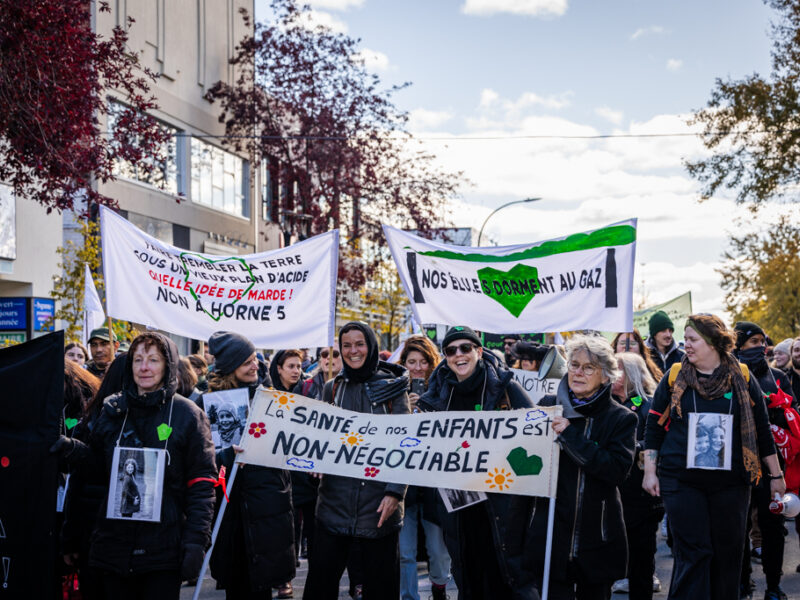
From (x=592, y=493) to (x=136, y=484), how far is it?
244 centimetres

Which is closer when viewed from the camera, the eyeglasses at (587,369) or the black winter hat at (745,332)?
the eyeglasses at (587,369)

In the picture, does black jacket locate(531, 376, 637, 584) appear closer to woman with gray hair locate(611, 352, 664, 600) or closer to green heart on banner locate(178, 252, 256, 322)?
woman with gray hair locate(611, 352, 664, 600)

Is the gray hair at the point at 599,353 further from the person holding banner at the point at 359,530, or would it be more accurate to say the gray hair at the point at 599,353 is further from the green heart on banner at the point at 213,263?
the green heart on banner at the point at 213,263

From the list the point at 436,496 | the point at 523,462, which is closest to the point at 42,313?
the point at 436,496

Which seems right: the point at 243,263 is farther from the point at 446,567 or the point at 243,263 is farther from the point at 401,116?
the point at 401,116

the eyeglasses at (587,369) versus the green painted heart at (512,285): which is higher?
the green painted heart at (512,285)

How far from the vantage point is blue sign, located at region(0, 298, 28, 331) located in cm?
1861

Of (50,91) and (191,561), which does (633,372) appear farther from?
(50,91)

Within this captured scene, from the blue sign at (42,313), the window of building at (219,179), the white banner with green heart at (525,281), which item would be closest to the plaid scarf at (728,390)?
the white banner with green heart at (525,281)

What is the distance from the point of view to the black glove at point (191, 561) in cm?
473

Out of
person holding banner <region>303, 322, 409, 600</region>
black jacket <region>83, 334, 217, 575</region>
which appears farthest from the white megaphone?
black jacket <region>83, 334, 217, 575</region>

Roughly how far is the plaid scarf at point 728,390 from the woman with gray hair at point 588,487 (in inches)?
40.6

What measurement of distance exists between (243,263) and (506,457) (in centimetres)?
392

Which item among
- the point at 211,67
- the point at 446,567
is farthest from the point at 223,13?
the point at 446,567
